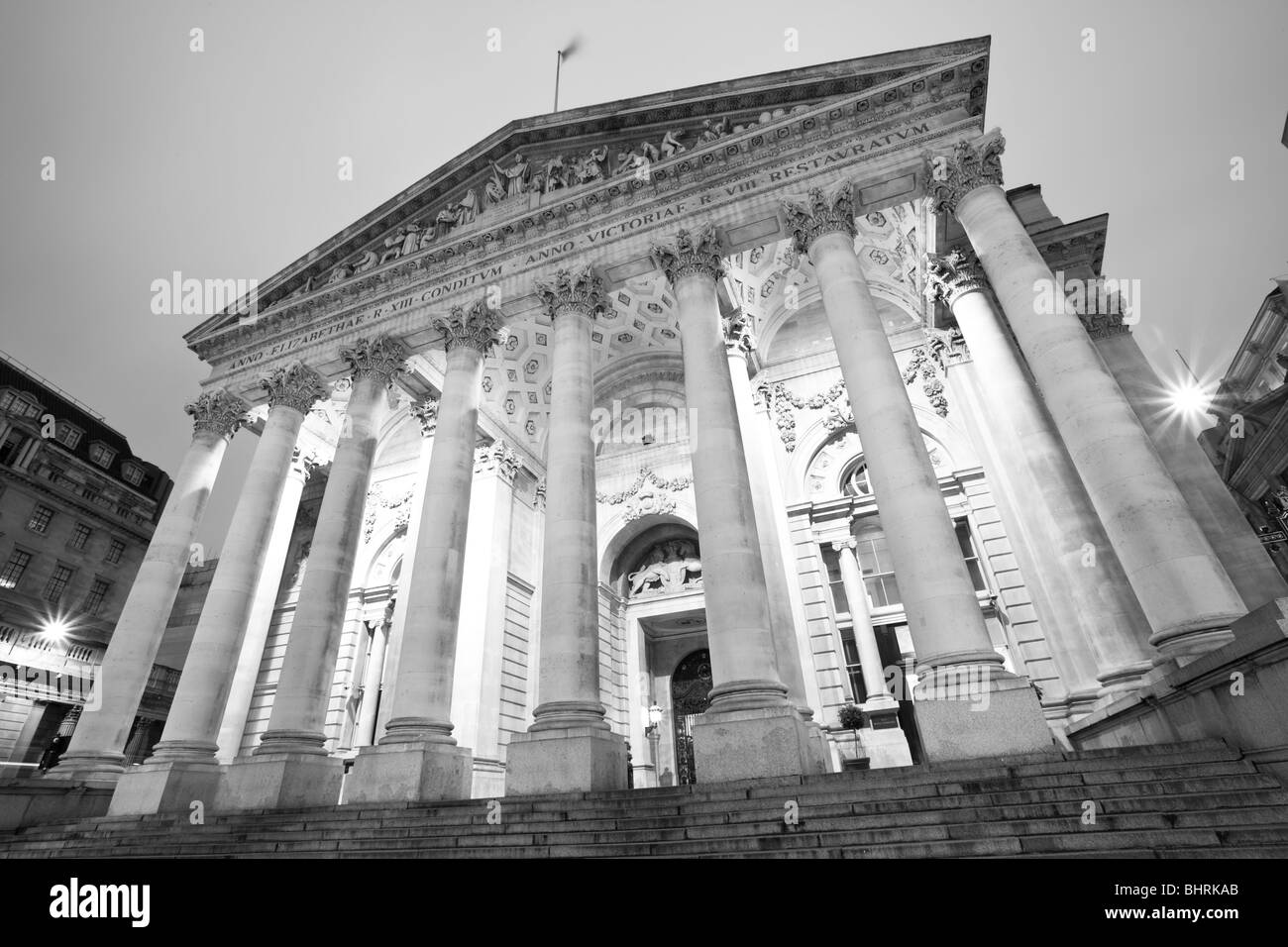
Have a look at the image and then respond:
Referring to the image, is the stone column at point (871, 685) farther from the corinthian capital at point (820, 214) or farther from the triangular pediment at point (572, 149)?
the triangular pediment at point (572, 149)

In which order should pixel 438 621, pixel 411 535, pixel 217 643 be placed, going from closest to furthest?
pixel 438 621 → pixel 217 643 → pixel 411 535

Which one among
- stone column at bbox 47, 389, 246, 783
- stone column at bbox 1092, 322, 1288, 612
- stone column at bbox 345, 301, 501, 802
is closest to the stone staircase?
stone column at bbox 345, 301, 501, 802

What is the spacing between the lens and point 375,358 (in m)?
17.9

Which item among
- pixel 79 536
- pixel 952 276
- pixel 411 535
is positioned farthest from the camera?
pixel 79 536

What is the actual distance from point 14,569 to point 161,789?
2905 cm

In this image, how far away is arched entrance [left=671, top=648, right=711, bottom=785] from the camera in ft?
68.5

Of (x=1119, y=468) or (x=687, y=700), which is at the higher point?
(x=1119, y=468)

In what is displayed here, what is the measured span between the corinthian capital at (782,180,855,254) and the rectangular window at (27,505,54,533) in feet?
137

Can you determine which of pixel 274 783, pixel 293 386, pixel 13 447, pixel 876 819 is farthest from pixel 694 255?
pixel 13 447

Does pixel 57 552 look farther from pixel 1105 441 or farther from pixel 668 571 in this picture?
pixel 1105 441

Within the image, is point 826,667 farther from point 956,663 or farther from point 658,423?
point 658,423

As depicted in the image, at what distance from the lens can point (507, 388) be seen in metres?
23.4

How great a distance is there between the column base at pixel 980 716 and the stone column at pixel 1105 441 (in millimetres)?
2110
